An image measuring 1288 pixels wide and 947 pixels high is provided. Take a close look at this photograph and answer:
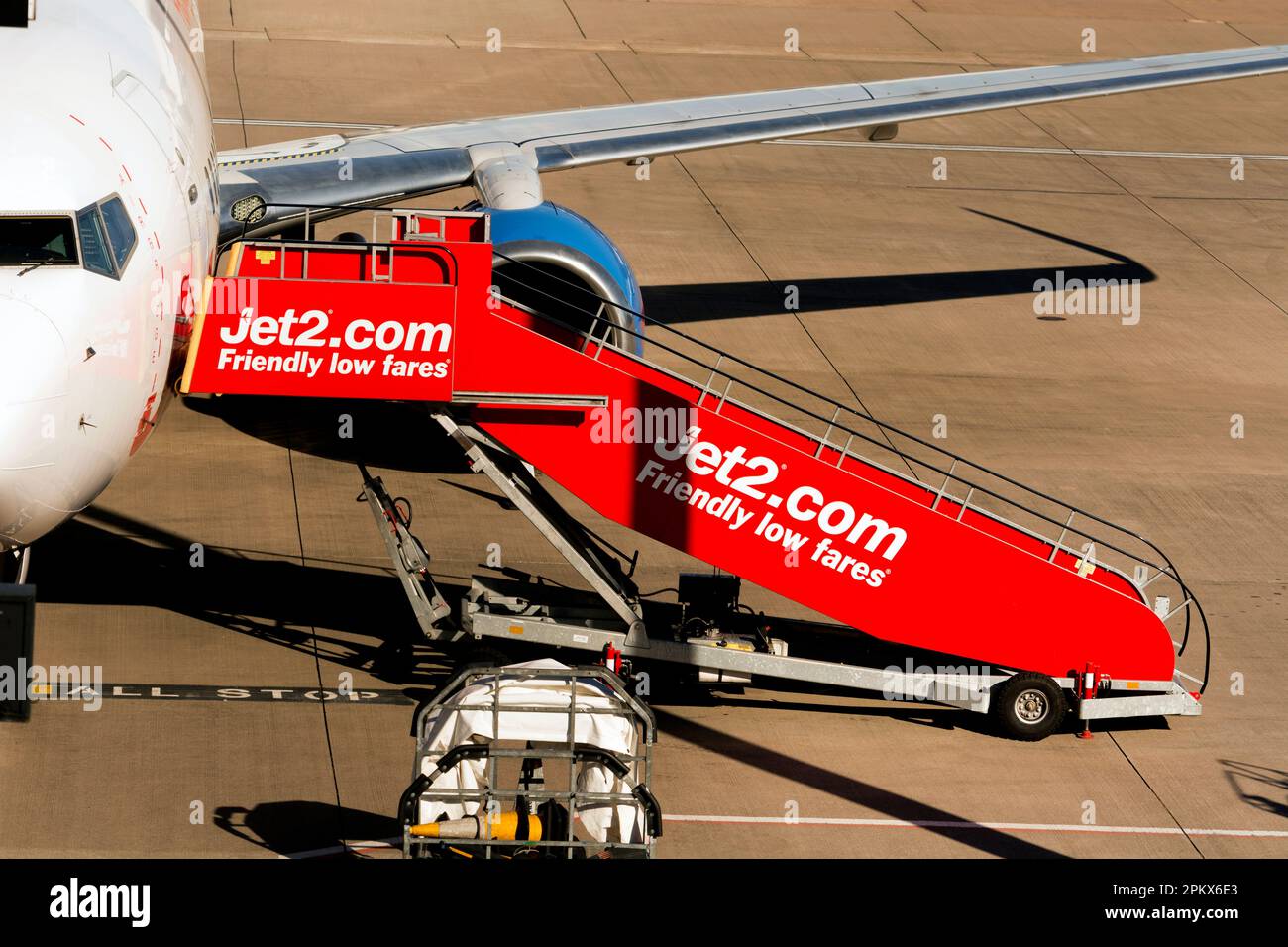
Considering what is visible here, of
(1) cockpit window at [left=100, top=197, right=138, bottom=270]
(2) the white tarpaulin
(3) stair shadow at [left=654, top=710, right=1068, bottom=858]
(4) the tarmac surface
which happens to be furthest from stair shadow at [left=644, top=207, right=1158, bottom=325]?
(2) the white tarpaulin

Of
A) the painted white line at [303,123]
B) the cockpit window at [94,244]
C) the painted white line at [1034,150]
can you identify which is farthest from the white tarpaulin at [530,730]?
the painted white line at [1034,150]

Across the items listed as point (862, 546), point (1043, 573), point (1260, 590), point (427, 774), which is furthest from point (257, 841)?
point (1260, 590)

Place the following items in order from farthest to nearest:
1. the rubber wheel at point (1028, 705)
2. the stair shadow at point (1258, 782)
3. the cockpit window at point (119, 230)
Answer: the rubber wheel at point (1028, 705) → the stair shadow at point (1258, 782) → the cockpit window at point (119, 230)

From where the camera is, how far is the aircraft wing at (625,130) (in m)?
20.3

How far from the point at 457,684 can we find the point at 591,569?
326 cm

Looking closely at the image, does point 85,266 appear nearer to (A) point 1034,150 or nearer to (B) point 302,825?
(B) point 302,825

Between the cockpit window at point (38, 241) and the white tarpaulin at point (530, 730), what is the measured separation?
4086 millimetres

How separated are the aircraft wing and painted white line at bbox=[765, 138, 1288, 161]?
1094 cm

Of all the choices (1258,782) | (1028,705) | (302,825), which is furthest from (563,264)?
(1258,782)

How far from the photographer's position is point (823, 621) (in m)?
17.2

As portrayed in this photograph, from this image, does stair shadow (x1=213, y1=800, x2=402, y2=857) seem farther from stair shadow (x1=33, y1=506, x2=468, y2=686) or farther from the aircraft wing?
the aircraft wing

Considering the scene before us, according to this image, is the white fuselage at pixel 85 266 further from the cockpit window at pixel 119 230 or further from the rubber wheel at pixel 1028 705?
the rubber wheel at pixel 1028 705

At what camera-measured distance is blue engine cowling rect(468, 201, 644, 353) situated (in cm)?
1905

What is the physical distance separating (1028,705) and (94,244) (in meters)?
8.74
